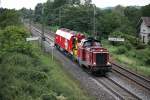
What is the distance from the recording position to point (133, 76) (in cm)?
3209

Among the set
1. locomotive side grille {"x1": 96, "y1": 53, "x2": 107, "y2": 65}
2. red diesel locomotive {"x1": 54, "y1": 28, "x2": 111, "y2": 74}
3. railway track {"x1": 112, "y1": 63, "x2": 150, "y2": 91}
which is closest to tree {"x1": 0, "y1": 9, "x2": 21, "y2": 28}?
red diesel locomotive {"x1": 54, "y1": 28, "x2": 111, "y2": 74}

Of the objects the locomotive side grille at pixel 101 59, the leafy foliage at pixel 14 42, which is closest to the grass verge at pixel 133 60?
the locomotive side grille at pixel 101 59

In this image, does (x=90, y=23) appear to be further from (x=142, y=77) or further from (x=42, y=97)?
(x=42, y=97)

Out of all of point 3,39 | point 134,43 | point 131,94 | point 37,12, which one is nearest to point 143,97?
point 131,94

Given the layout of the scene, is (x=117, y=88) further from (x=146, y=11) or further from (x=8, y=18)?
(x=146, y=11)

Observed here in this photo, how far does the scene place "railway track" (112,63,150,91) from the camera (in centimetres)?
2850

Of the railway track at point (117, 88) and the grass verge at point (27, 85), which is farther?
the railway track at point (117, 88)

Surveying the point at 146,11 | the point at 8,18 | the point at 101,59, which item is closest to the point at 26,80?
the point at 101,59

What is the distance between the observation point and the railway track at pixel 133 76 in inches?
1122

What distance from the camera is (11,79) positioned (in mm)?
20484

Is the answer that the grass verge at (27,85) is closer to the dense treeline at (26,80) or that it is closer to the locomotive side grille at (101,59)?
the dense treeline at (26,80)

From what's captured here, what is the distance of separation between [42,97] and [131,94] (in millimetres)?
8095

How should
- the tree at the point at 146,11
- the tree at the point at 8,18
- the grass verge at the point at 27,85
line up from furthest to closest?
the tree at the point at 146,11, the tree at the point at 8,18, the grass verge at the point at 27,85

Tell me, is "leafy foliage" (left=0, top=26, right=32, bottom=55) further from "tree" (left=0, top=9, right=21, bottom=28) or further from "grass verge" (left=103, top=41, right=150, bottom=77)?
"tree" (left=0, top=9, right=21, bottom=28)
